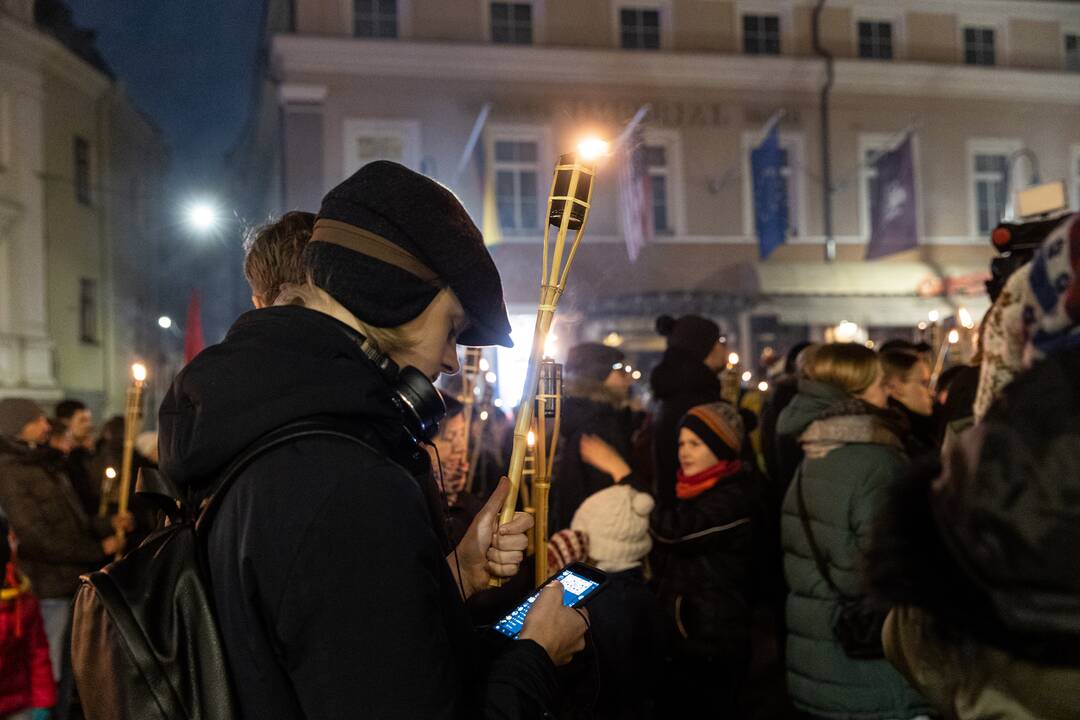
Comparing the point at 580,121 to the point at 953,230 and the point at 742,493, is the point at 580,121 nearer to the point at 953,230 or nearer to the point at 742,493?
the point at 953,230

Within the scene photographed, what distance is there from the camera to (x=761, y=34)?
19.0 m

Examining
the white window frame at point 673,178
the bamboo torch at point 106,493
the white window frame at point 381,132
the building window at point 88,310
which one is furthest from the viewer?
the building window at point 88,310

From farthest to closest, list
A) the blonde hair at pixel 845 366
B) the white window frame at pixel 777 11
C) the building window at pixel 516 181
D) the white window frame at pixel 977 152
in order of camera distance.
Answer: the white window frame at pixel 977 152 < the white window frame at pixel 777 11 < the building window at pixel 516 181 < the blonde hair at pixel 845 366

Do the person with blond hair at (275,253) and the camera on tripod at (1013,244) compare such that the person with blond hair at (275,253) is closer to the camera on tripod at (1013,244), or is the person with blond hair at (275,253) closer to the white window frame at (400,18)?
the camera on tripod at (1013,244)

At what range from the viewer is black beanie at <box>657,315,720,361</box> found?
495cm

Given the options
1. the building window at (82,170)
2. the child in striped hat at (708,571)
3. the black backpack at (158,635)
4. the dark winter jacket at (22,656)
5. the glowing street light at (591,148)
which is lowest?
the dark winter jacket at (22,656)

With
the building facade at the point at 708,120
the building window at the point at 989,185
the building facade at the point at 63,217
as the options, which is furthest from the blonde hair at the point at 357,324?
the building window at the point at 989,185

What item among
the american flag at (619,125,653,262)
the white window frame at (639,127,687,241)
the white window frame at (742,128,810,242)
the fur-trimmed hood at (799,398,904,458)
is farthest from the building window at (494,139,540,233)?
the fur-trimmed hood at (799,398,904,458)

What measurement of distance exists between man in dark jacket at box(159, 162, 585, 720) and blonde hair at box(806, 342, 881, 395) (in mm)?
2613

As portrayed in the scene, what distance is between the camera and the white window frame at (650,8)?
18266 millimetres

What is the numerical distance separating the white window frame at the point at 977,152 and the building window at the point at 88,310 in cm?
2117

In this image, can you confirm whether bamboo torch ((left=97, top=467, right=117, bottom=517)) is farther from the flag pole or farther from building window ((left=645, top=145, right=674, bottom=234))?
building window ((left=645, top=145, right=674, bottom=234))

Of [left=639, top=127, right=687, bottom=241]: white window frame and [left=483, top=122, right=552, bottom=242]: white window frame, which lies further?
[left=639, top=127, right=687, bottom=241]: white window frame

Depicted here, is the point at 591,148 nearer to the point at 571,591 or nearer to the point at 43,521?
the point at 571,591
